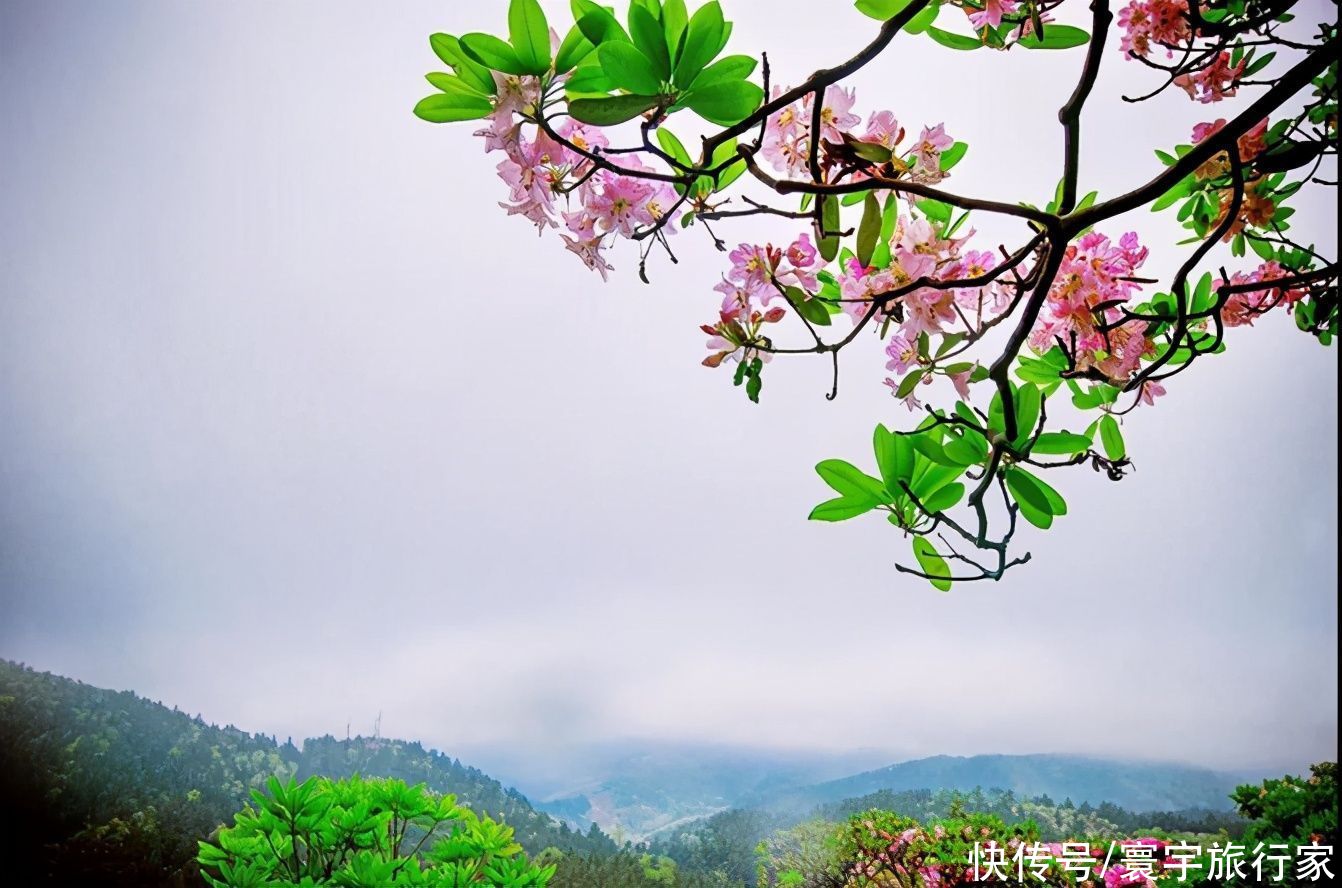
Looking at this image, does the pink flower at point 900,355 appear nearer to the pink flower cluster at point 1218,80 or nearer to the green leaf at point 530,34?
the green leaf at point 530,34

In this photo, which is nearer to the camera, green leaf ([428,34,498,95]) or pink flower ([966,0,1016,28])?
green leaf ([428,34,498,95])

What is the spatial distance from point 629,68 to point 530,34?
2.8 inches

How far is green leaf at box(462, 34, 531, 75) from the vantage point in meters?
0.36

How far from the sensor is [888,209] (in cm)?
43

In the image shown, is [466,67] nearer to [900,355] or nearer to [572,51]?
[572,51]

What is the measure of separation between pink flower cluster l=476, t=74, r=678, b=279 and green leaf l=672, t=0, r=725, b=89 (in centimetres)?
5

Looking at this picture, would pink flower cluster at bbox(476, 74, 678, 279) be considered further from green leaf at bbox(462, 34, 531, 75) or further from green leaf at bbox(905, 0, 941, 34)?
green leaf at bbox(905, 0, 941, 34)

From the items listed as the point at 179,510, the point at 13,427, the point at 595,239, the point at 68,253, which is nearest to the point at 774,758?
the point at 179,510

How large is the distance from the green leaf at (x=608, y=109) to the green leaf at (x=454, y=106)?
92 mm

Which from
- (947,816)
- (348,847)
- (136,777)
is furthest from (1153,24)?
(136,777)

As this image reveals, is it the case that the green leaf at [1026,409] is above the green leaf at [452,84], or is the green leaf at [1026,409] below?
below

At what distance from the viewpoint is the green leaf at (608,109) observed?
0.32 meters

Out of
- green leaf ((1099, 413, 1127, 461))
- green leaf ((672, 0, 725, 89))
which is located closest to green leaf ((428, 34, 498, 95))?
green leaf ((672, 0, 725, 89))

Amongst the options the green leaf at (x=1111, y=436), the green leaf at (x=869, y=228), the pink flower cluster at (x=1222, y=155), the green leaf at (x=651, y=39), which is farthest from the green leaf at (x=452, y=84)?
the pink flower cluster at (x=1222, y=155)
